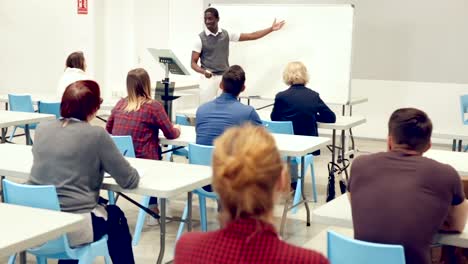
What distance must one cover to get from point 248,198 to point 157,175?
2015 mm

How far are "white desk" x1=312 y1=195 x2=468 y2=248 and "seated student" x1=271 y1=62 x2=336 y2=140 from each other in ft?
7.62

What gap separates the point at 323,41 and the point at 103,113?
4465 millimetres

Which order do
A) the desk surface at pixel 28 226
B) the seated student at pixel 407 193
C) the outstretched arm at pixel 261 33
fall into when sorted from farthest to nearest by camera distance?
the outstretched arm at pixel 261 33, the seated student at pixel 407 193, the desk surface at pixel 28 226

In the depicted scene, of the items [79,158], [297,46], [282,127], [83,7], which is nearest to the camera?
[79,158]

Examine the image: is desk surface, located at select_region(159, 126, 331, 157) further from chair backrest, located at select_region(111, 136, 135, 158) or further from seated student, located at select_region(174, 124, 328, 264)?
seated student, located at select_region(174, 124, 328, 264)

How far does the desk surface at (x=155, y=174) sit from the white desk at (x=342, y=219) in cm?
67

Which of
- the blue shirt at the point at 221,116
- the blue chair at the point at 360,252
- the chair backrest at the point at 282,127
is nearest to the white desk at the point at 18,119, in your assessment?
the blue shirt at the point at 221,116

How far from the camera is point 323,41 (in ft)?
23.8

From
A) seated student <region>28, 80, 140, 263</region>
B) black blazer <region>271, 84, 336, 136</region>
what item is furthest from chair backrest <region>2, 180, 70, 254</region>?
black blazer <region>271, 84, 336, 136</region>

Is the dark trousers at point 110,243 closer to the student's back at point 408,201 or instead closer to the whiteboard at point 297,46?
the student's back at point 408,201

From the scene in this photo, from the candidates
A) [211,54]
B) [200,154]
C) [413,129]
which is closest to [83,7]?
[211,54]

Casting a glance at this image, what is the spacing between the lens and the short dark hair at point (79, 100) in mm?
3156

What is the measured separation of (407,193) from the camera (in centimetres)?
250

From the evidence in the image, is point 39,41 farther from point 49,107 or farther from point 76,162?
point 76,162
